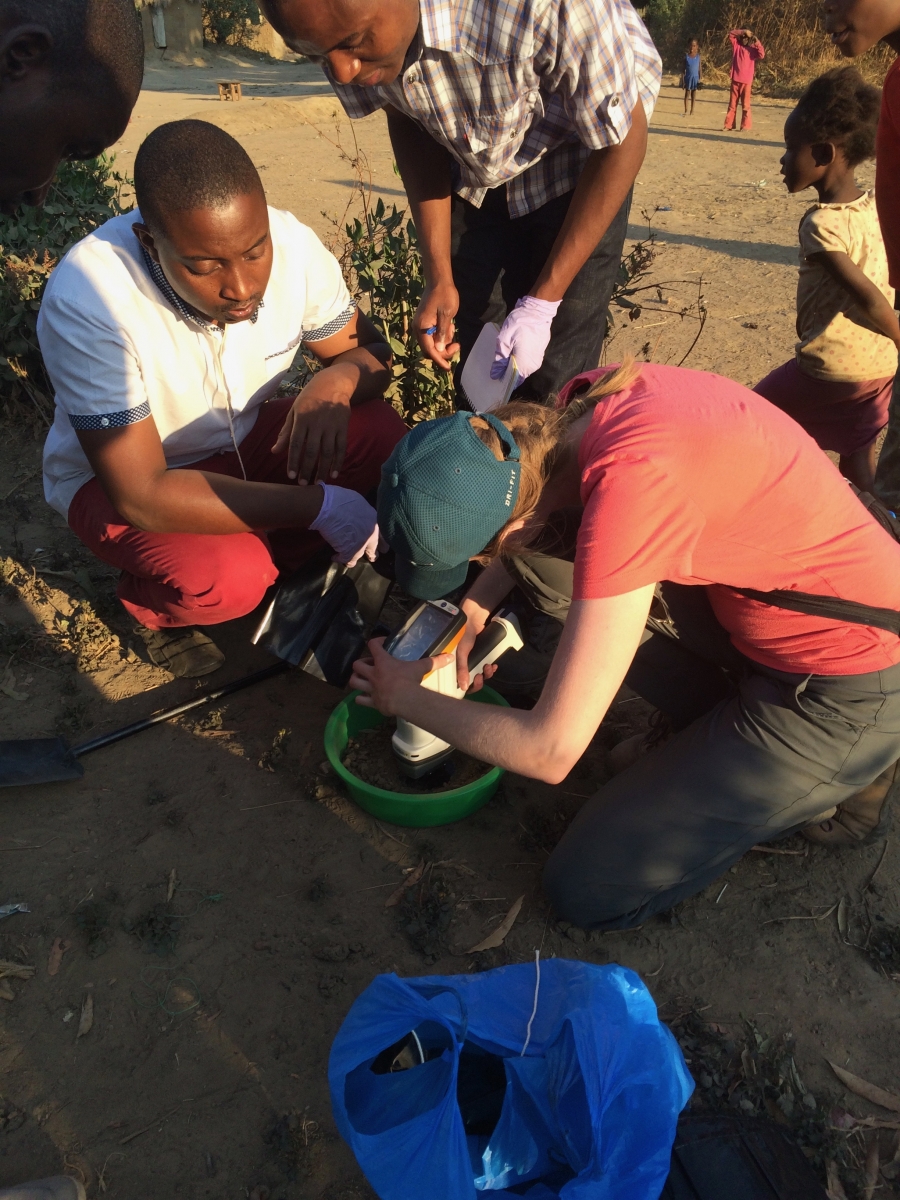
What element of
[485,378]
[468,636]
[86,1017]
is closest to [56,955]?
[86,1017]

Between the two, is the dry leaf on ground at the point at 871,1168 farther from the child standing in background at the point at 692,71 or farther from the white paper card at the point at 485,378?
the child standing in background at the point at 692,71

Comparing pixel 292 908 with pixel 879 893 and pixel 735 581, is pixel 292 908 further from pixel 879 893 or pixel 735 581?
pixel 879 893

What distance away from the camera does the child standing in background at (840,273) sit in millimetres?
3287

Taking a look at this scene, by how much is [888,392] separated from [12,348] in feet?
12.4

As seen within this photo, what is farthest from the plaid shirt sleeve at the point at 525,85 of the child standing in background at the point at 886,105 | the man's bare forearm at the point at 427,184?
the child standing in background at the point at 886,105

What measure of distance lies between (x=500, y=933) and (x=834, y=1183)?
836 millimetres

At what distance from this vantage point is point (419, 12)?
2191 mm

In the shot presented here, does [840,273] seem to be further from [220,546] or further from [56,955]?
[56,955]

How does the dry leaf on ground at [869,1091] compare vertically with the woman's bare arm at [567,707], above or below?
below

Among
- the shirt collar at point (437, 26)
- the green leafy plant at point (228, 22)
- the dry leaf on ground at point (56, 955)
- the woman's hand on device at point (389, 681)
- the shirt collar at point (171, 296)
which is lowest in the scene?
the dry leaf on ground at point (56, 955)

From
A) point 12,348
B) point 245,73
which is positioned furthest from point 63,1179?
point 245,73

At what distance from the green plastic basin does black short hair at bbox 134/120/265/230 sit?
48.8 inches

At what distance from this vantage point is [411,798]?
2.38 meters

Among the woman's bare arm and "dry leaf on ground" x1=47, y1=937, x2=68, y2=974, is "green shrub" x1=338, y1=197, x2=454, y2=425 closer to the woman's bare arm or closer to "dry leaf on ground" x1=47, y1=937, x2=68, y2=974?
the woman's bare arm
